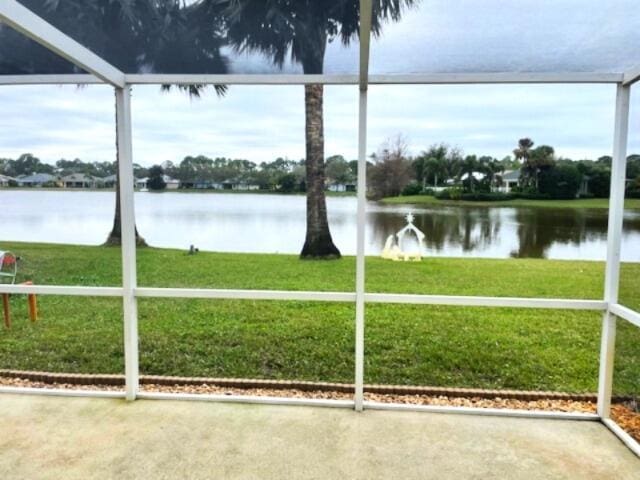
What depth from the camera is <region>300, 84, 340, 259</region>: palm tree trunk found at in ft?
15.9

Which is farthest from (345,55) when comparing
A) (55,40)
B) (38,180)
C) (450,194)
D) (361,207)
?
(38,180)

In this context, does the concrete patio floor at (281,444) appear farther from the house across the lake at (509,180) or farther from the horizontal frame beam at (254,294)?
the house across the lake at (509,180)

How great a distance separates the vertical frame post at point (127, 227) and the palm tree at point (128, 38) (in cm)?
29

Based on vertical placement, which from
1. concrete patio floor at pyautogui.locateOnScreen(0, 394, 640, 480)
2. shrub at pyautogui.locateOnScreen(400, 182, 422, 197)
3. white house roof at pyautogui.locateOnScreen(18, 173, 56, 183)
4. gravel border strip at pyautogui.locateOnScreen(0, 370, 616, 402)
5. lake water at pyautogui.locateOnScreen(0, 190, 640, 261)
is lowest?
gravel border strip at pyautogui.locateOnScreen(0, 370, 616, 402)

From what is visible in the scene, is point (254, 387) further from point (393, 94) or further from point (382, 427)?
point (393, 94)

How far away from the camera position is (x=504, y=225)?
13.2ft

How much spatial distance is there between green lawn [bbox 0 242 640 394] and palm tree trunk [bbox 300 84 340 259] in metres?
0.23


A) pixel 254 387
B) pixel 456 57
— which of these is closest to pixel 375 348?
pixel 254 387

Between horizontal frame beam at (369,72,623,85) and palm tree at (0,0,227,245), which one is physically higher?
palm tree at (0,0,227,245)

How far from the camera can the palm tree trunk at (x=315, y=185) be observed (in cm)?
484

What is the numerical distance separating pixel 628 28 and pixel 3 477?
3.87 meters

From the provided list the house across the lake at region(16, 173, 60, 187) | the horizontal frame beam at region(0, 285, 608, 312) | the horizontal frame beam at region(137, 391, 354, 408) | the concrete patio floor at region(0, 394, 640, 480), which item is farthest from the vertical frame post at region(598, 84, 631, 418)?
the house across the lake at region(16, 173, 60, 187)

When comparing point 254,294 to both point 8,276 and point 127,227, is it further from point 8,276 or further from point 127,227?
point 8,276

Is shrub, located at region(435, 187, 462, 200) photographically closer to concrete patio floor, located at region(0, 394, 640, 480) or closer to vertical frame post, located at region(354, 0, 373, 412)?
vertical frame post, located at region(354, 0, 373, 412)
